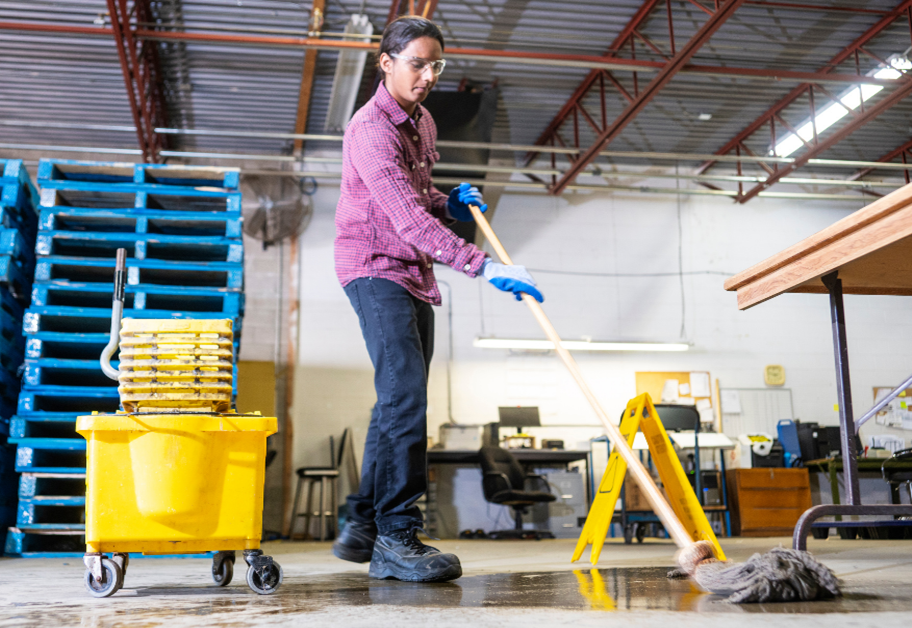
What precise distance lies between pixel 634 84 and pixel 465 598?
700 cm

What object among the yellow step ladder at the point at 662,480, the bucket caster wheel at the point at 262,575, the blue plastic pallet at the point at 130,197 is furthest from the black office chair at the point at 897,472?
the bucket caster wheel at the point at 262,575

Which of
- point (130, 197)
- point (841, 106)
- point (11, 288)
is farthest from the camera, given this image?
point (841, 106)

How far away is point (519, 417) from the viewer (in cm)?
877

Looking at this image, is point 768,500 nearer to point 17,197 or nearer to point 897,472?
point 897,472

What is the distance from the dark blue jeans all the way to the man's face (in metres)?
0.61

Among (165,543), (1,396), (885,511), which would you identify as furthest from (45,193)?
(885,511)

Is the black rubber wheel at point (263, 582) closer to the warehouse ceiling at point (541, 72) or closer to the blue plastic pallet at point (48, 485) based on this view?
the blue plastic pallet at point (48, 485)

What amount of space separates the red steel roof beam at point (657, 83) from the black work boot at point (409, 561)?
5.46 m

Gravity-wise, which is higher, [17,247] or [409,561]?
[17,247]

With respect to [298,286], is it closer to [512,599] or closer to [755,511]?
[755,511]

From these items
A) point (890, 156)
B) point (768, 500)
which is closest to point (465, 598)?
point (768, 500)

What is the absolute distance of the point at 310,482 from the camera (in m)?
8.29

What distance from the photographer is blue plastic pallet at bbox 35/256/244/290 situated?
406cm

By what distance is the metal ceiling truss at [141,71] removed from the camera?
655cm
